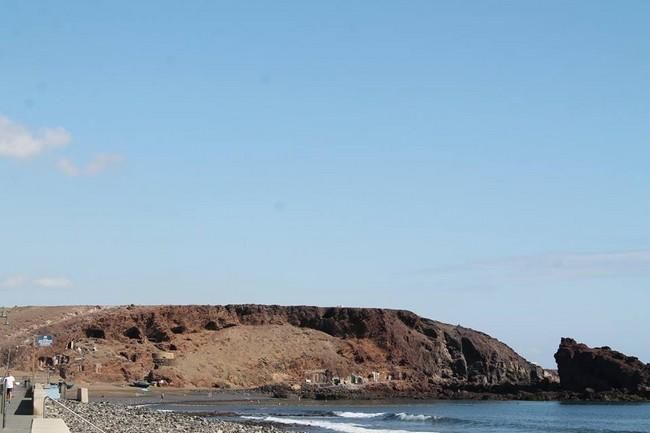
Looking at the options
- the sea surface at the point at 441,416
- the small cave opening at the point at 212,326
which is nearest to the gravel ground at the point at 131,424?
the sea surface at the point at 441,416

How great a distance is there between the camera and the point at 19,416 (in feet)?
97.3

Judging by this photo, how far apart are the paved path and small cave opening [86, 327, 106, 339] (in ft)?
194

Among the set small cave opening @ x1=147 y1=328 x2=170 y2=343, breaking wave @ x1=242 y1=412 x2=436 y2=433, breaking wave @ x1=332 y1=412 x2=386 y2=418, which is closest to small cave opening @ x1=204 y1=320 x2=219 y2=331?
small cave opening @ x1=147 y1=328 x2=170 y2=343

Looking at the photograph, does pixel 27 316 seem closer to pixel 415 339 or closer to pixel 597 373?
pixel 415 339

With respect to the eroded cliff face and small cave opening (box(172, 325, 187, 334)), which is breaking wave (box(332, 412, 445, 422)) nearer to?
the eroded cliff face

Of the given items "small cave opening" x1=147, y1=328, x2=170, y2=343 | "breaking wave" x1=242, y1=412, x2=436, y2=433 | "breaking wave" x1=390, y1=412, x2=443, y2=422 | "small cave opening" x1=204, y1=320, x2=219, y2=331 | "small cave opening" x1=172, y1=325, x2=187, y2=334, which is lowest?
"breaking wave" x1=242, y1=412, x2=436, y2=433

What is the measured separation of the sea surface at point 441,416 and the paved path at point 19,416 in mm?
14517

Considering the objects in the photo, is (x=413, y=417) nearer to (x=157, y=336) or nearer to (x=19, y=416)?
(x=19, y=416)

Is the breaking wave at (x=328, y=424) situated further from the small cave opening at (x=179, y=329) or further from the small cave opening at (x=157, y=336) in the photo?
the small cave opening at (x=179, y=329)

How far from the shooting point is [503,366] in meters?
109

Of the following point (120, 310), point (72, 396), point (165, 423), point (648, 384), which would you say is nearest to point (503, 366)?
point (648, 384)

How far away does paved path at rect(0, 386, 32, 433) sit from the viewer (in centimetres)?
2445

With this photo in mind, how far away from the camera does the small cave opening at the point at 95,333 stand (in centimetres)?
9819

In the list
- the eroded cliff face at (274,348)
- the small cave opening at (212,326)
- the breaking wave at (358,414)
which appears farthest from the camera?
the small cave opening at (212,326)
